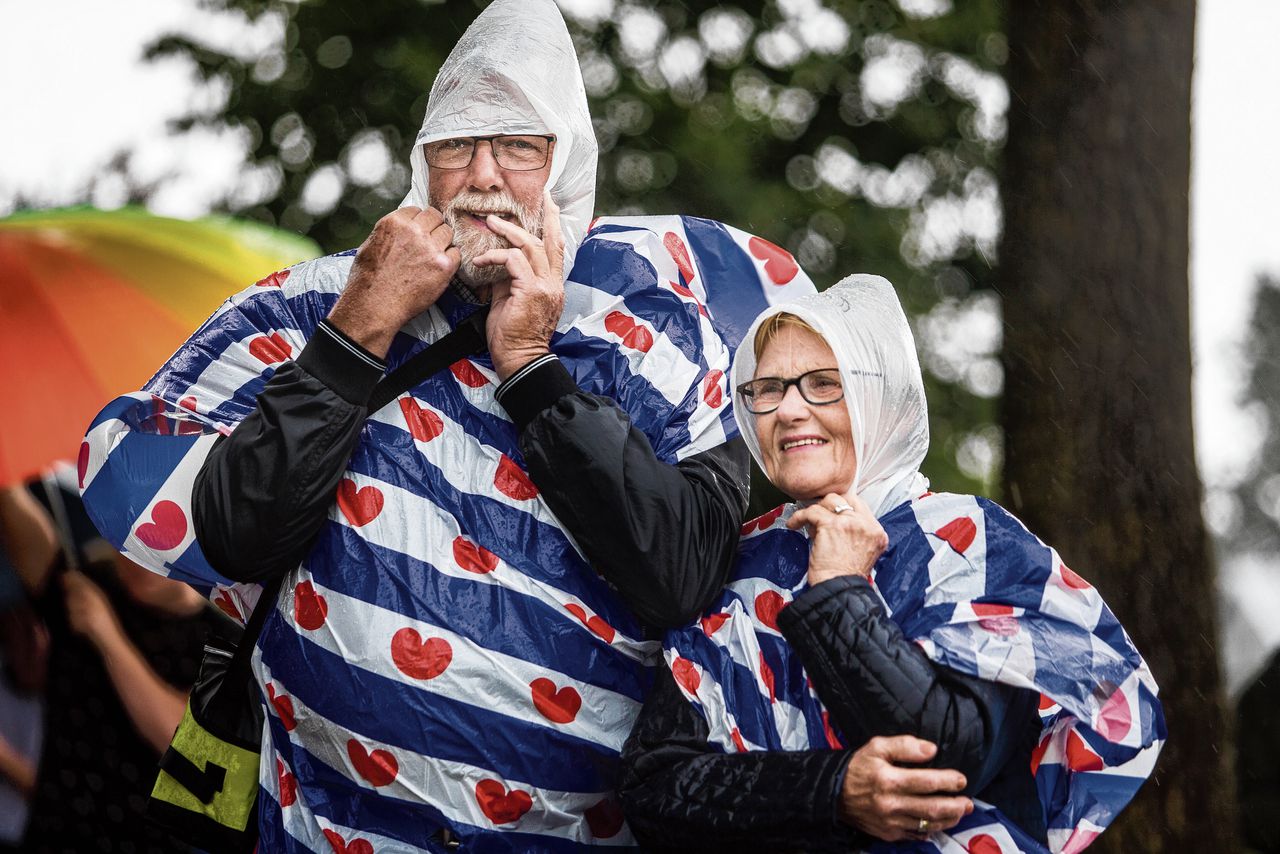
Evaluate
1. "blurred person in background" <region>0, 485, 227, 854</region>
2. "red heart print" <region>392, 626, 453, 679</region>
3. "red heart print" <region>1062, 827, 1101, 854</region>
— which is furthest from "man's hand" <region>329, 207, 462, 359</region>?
"blurred person in background" <region>0, 485, 227, 854</region>

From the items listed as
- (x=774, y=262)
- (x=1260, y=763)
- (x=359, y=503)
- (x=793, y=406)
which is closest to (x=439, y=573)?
(x=359, y=503)

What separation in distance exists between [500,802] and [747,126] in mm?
5212

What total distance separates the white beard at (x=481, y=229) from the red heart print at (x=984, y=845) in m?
1.20

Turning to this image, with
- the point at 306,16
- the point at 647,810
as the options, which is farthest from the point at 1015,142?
the point at 306,16

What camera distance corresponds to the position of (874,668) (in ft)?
6.22

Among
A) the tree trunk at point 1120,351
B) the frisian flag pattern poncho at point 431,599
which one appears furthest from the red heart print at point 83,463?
the tree trunk at point 1120,351

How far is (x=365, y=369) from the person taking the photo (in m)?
2.15

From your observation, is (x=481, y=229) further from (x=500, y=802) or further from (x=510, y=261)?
(x=500, y=802)

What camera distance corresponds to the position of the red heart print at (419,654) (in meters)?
2.12

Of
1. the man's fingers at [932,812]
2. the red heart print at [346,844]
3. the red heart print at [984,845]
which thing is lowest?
the red heart print at [346,844]

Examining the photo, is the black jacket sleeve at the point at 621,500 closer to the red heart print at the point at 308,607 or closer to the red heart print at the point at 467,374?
the red heart print at the point at 467,374

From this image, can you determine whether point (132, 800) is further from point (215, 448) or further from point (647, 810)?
point (647, 810)

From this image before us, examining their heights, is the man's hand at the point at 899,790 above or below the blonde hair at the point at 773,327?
below

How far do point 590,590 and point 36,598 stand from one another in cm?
200
